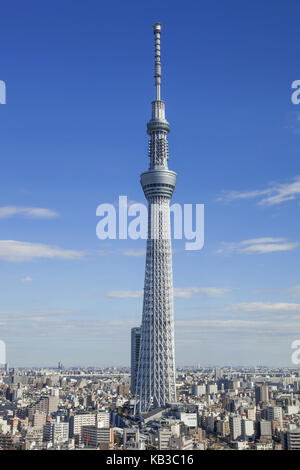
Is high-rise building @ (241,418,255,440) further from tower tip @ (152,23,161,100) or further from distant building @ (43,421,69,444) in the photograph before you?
tower tip @ (152,23,161,100)

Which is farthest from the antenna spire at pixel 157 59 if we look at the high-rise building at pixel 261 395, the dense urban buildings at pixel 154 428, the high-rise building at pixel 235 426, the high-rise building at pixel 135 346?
the high-rise building at pixel 261 395

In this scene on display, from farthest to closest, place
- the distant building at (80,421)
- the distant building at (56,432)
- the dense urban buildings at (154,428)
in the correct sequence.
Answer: the distant building at (80,421) → the distant building at (56,432) → the dense urban buildings at (154,428)

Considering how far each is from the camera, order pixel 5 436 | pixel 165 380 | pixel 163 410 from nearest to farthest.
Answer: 1. pixel 5 436
2. pixel 163 410
3. pixel 165 380

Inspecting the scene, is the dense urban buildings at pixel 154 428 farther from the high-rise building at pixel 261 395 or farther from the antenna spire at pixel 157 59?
the antenna spire at pixel 157 59

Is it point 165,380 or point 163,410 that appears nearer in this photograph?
point 163,410

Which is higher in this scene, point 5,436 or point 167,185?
point 167,185

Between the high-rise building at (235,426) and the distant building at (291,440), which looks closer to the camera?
the distant building at (291,440)
